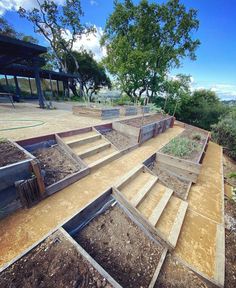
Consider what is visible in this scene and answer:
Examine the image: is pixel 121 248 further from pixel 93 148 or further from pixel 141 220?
pixel 93 148

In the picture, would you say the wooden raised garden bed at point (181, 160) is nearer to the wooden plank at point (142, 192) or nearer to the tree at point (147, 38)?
the wooden plank at point (142, 192)

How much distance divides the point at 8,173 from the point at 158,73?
14.0 m

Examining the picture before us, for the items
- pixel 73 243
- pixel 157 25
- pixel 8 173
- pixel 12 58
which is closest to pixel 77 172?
pixel 8 173

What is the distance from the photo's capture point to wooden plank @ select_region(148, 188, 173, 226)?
235 centimetres

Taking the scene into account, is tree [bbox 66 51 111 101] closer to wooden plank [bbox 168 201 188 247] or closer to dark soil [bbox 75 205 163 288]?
wooden plank [bbox 168 201 188 247]

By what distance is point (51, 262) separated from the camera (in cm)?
140

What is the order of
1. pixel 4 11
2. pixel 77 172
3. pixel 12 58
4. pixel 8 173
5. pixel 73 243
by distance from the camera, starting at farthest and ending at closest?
pixel 4 11
pixel 12 58
pixel 77 172
pixel 8 173
pixel 73 243

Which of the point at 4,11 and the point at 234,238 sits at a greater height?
the point at 4,11

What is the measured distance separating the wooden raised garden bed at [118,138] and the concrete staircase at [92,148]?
12.6 inches

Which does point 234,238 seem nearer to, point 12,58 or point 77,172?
point 77,172

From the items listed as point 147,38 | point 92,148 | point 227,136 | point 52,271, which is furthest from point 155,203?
point 147,38

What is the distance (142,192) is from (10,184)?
7.40 ft

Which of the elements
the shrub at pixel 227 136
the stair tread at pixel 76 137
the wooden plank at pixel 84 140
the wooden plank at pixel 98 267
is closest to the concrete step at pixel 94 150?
the wooden plank at pixel 84 140

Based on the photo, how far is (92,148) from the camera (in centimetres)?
381
